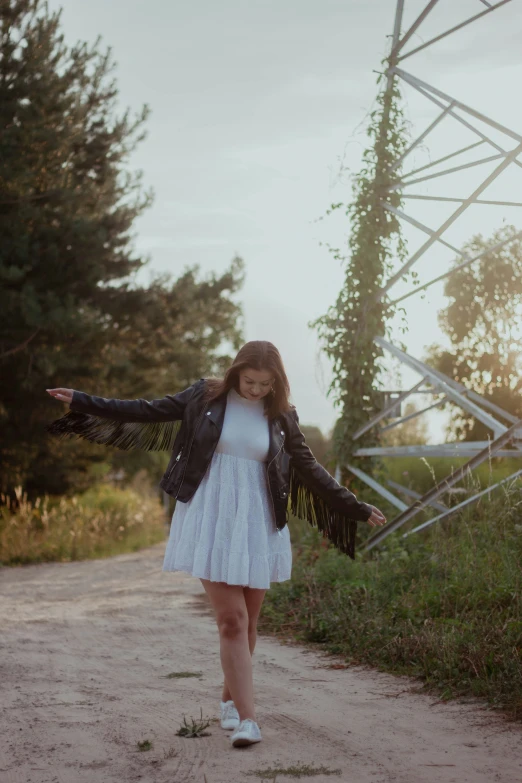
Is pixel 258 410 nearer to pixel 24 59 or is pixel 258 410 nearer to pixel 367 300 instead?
pixel 367 300

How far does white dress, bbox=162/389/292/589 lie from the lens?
421 centimetres

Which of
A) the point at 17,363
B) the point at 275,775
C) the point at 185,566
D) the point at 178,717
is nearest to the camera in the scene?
the point at 275,775

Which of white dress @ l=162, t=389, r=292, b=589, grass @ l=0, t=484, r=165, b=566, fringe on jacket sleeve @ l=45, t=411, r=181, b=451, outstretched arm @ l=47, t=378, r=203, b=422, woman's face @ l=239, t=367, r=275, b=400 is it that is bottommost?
grass @ l=0, t=484, r=165, b=566

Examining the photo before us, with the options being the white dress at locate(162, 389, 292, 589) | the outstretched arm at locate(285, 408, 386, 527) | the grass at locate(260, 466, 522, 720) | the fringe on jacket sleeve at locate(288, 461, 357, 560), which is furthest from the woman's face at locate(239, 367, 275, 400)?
the grass at locate(260, 466, 522, 720)

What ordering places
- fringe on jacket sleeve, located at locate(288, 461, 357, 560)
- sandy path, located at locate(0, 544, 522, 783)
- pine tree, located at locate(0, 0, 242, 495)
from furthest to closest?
pine tree, located at locate(0, 0, 242, 495) < fringe on jacket sleeve, located at locate(288, 461, 357, 560) < sandy path, located at locate(0, 544, 522, 783)

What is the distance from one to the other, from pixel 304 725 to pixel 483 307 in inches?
305

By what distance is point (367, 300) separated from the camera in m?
9.88

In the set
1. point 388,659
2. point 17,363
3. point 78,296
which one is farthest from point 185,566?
point 78,296

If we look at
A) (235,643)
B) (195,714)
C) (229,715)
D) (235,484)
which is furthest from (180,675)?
(235,484)

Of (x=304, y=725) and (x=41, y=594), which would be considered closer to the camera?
(x=304, y=725)

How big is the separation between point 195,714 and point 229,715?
0.34 meters

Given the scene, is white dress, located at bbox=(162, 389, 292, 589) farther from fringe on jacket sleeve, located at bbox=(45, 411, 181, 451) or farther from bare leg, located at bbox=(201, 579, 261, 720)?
fringe on jacket sleeve, located at bbox=(45, 411, 181, 451)

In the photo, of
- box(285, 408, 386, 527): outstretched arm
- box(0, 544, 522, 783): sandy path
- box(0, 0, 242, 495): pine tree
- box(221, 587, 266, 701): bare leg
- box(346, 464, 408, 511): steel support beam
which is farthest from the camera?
box(0, 0, 242, 495): pine tree

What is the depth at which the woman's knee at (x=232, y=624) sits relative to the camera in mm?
4176
